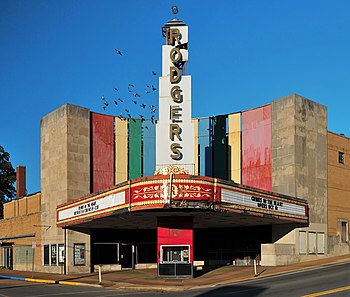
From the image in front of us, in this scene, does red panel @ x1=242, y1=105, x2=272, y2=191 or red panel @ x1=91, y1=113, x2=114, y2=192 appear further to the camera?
red panel @ x1=91, y1=113, x2=114, y2=192

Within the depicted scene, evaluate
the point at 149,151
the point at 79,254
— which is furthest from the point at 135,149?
the point at 79,254

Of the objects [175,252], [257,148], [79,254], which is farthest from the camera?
[257,148]

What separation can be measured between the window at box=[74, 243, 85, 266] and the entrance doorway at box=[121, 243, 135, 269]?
492 cm

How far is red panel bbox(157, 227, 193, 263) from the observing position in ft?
113

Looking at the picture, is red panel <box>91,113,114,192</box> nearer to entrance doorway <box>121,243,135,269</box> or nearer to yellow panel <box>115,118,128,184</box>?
yellow panel <box>115,118,128,184</box>

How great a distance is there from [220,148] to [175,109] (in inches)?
523

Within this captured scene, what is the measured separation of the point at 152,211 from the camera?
3250 cm

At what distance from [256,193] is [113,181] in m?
17.6

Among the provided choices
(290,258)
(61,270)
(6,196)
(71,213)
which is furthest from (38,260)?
(6,196)

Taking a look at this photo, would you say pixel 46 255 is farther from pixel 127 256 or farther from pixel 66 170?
pixel 66 170

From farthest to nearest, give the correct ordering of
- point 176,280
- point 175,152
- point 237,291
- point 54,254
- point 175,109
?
1. point 54,254
2. point 175,109
3. point 175,152
4. point 176,280
5. point 237,291

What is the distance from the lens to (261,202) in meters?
36.6

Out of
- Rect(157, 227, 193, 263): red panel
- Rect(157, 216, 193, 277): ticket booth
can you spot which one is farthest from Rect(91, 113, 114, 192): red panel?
Rect(157, 216, 193, 277): ticket booth

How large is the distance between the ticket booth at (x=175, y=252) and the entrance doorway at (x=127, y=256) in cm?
1428
